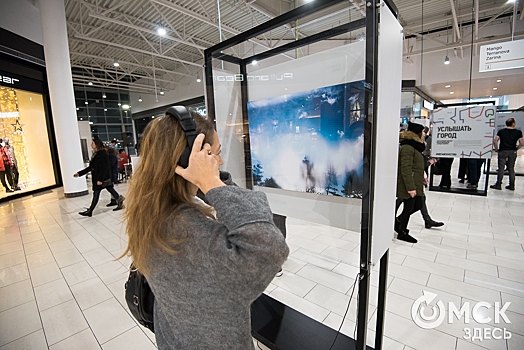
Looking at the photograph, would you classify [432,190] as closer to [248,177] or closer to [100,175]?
[248,177]

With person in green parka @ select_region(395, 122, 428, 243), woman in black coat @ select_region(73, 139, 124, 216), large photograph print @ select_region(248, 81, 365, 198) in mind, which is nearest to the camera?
large photograph print @ select_region(248, 81, 365, 198)

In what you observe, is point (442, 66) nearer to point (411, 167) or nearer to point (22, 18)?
point (411, 167)

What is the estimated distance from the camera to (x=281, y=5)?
5672 millimetres

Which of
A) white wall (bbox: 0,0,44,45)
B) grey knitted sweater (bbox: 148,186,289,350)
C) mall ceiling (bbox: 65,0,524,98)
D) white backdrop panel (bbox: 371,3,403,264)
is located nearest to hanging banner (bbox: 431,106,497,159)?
mall ceiling (bbox: 65,0,524,98)

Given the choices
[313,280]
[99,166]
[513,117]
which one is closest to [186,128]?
[313,280]

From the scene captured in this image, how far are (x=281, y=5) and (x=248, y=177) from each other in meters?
4.81

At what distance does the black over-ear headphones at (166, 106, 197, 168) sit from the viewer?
701 mm

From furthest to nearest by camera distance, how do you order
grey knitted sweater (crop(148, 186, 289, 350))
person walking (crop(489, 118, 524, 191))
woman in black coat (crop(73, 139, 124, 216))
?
person walking (crop(489, 118, 524, 191)) → woman in black coat (crop(73, 139, 124, 216)) → grey knitted sweater (crop(148, 186, 289, 350))

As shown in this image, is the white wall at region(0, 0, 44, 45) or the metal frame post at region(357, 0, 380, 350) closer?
the metal frame post at region(357, 0, 380, 350)

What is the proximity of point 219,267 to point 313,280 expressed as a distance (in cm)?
227

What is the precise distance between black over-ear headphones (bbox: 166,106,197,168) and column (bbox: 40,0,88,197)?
769cm

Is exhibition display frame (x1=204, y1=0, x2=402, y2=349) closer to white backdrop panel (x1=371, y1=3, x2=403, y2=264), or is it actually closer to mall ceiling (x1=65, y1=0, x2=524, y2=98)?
white backdrop panel (x1=371, y1=3, x2=403, y2=264)

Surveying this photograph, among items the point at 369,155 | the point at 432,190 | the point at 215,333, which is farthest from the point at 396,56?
the point at 432,190

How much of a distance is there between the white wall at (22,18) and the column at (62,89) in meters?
0.72
